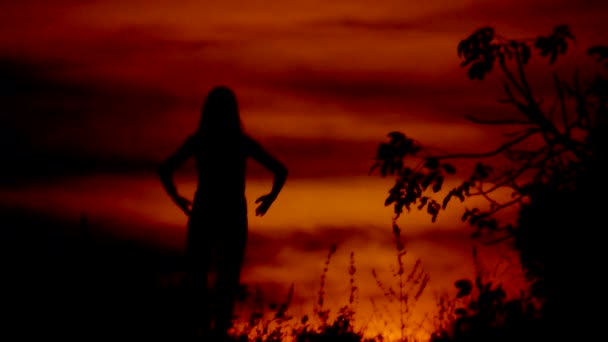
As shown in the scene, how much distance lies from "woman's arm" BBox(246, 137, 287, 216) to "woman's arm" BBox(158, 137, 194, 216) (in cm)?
47

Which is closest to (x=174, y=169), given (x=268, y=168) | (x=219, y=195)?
(x=219, y=195)

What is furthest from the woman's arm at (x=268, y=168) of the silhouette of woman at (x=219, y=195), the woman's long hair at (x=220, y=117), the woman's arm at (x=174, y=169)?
the woman's arm at (x=174, y=169)

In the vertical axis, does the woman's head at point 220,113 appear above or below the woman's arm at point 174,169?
above

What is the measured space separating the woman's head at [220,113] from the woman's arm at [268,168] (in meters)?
0.25

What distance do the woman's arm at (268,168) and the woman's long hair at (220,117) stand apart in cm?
21

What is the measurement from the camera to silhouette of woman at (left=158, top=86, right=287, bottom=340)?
308 inches

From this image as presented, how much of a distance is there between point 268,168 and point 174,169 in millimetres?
706

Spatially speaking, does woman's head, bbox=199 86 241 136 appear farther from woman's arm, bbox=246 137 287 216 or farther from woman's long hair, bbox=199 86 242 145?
woman's arm, bbox=246 137 287 216

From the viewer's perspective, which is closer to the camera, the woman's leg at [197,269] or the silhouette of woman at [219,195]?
the woman's leg at [197,269]

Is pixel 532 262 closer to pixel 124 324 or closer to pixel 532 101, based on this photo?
pixel 532 101

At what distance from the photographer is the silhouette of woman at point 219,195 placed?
308 inches

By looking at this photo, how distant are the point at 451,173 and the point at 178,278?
2.74 m

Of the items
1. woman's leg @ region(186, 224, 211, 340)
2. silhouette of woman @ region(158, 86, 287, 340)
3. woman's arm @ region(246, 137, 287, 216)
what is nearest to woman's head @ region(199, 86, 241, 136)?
silhouette of woman @ region(158, 86, 287, 340)

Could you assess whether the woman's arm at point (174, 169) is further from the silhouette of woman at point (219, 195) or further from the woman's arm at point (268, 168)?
the woman's arm at point (268, 168)
